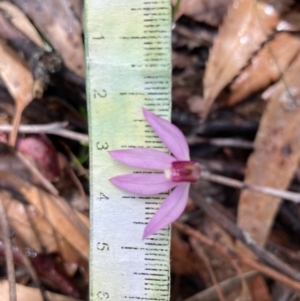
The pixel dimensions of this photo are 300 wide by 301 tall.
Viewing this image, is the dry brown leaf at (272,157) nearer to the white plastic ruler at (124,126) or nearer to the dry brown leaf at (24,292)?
the white plastic ruler at (124,126)

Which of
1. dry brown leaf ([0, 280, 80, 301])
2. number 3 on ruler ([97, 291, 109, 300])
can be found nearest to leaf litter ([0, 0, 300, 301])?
dry brown leaf ([0, 280, 80, 301])

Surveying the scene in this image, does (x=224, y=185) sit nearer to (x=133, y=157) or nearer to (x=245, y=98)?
(x=245, y=98)

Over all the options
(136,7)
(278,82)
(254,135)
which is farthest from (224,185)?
(136,7)

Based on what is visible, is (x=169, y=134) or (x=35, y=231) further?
(x=35, y=231)

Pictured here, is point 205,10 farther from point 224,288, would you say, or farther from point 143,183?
point 224,288

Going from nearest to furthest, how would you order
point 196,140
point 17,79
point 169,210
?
point 169,210, point 17,79, point 196,140

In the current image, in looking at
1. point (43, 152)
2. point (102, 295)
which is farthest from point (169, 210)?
point (43, 152)
